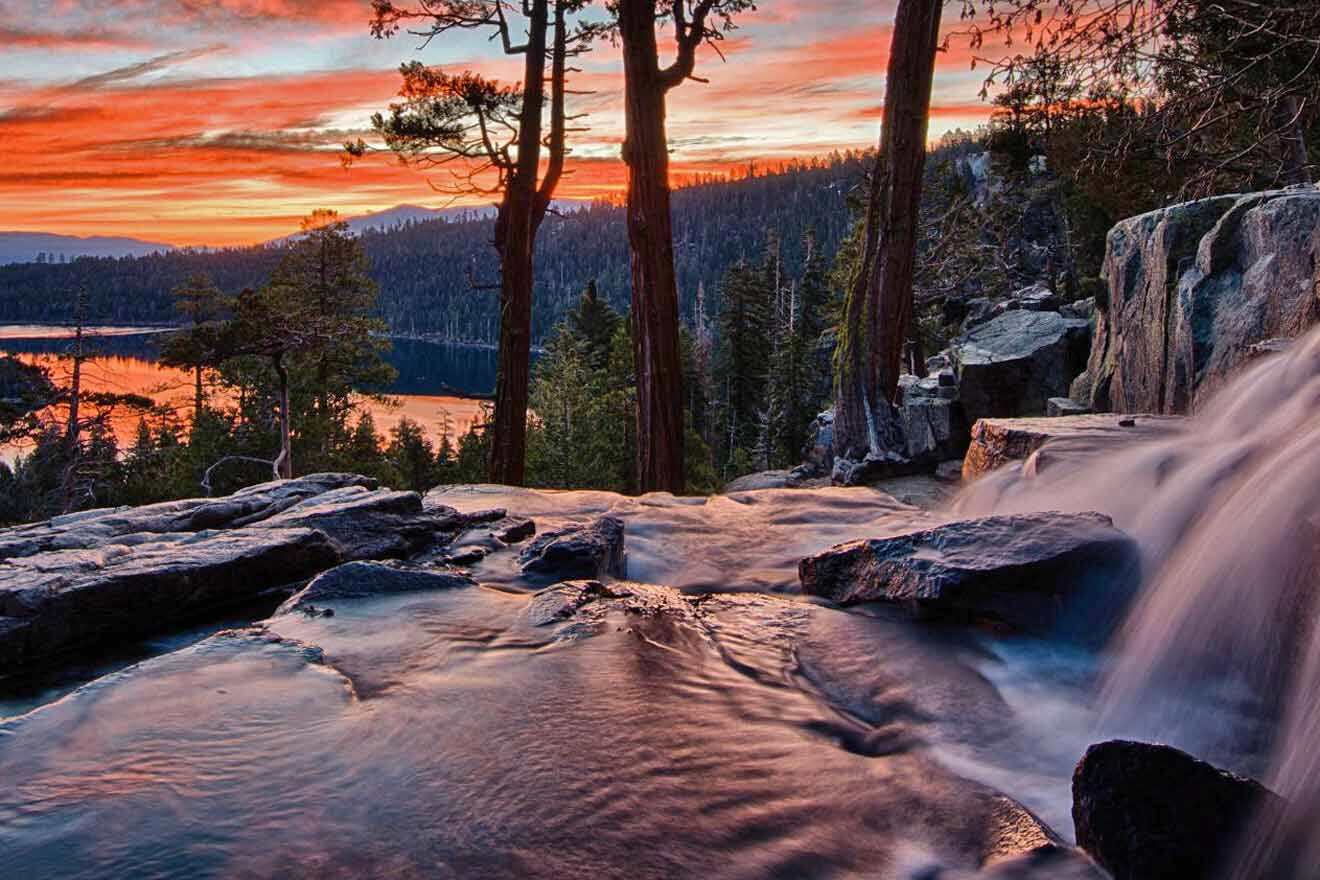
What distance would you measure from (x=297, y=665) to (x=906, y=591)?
2900mm

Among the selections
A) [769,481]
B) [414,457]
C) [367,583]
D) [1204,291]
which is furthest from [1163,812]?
[414,457]

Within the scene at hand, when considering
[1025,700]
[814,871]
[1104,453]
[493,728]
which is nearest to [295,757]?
[493,728]

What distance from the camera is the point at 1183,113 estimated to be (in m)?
7.57

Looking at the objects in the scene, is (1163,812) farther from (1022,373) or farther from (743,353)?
(743,353)

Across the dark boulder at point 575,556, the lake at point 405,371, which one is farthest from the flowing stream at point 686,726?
the lake at point 405,371

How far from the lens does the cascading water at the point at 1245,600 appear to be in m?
2.74

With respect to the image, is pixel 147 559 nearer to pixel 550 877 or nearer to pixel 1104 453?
pixel 550 877

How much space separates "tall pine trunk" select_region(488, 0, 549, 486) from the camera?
1278 cm

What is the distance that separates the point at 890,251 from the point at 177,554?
838 cm

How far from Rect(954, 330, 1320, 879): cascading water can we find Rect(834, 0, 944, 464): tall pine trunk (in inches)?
223

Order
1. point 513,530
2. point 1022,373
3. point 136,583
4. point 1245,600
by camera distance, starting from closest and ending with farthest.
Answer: point 1245,600 → point 136,583 → point 513,530 → point 1022,373

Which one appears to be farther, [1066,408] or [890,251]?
[890,251]

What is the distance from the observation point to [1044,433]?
21.1 ft

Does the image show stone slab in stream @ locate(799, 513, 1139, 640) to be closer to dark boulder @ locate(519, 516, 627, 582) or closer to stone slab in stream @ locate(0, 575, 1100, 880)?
stone slab in stream @ locate(0, 575, 1100, 880)
